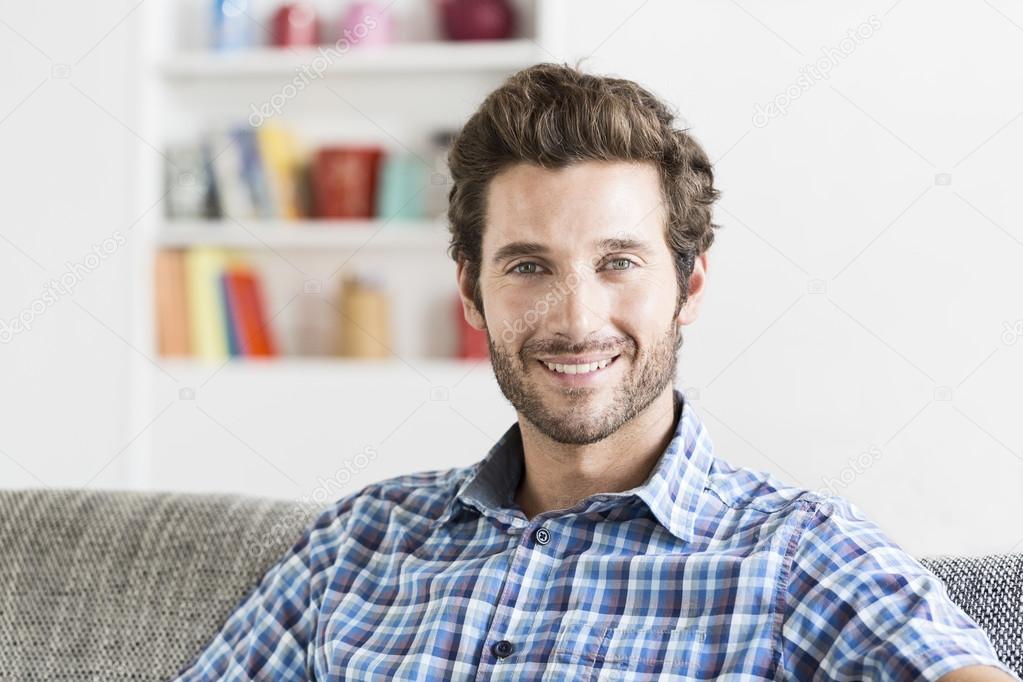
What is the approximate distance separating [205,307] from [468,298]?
1909 mm

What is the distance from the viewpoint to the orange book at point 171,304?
10.6 ft

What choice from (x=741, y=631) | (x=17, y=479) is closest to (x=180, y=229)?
(x=17, y=479)

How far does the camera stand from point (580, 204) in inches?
52.4

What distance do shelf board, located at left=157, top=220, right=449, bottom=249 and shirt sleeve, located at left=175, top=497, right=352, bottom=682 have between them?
5.84ft

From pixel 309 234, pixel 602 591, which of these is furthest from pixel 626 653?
pixel 309 234

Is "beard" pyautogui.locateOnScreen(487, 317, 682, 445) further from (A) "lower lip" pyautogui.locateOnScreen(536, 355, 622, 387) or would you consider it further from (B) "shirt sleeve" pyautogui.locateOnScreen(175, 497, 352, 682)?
(B) "shirt sleeve" pyautogui.locateOnScreen(175, 497, 352, 682)

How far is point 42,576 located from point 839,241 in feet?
6.54

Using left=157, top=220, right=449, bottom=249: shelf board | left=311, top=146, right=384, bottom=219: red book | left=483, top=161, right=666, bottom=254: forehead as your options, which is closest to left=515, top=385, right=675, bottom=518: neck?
left=483, top=161, right=666, bottom=254: forehead

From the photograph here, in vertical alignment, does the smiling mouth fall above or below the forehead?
below

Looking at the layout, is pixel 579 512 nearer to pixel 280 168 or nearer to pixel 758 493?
pixel 758 493

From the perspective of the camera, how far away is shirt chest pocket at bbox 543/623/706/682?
112 cm

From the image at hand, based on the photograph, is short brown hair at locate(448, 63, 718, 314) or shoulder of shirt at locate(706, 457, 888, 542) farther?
short brown hair at locate(448, 63, 718, 314)

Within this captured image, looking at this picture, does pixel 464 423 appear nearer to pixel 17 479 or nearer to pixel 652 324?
pixel 17 479

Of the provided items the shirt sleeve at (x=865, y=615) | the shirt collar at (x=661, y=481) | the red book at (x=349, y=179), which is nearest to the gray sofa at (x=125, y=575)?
the shirt collar at (x=661, y=481)
